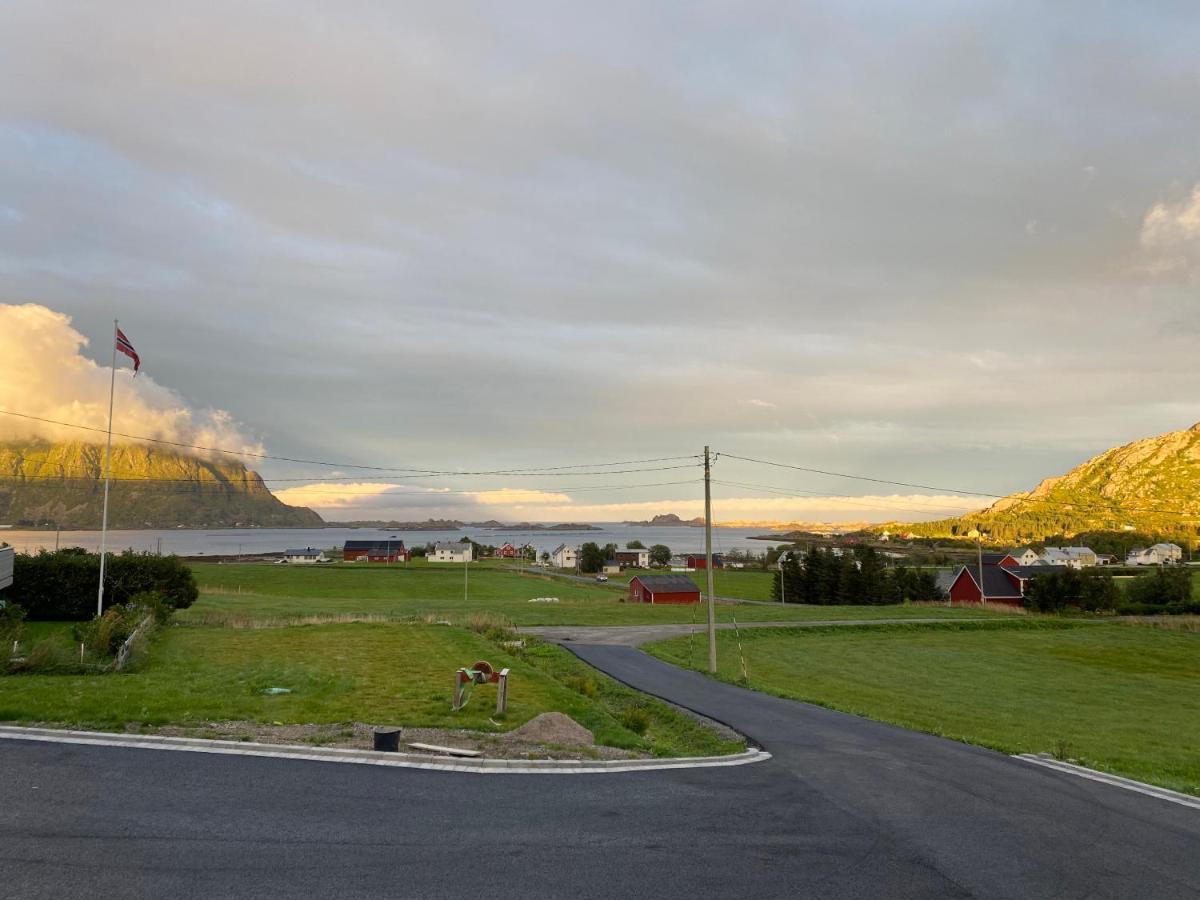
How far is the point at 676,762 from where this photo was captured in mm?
14477

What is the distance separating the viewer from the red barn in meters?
88.9

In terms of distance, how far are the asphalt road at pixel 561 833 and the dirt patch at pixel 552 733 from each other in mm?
2902

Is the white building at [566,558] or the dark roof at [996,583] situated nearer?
the dark roof at [996,583]

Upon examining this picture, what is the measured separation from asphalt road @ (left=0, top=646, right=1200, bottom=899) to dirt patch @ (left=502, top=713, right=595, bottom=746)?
114 inches

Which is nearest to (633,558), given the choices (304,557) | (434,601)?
(304,557)

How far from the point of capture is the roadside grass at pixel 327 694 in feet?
54.2

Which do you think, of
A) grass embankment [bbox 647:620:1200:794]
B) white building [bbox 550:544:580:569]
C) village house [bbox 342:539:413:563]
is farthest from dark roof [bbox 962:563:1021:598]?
village house [bbox 342:539:413:563]

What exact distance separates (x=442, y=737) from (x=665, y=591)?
246ft

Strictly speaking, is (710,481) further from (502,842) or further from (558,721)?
(502,842)

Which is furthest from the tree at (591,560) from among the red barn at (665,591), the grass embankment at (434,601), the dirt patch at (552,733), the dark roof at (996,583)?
the dirt patch at (552,733)

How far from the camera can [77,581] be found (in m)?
43.8

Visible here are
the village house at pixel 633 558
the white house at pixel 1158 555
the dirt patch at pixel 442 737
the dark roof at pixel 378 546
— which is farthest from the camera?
the village house at pixel 633 558

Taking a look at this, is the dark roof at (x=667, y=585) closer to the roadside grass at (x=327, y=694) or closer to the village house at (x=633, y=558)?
the roadside grass at (x=327, y=694)

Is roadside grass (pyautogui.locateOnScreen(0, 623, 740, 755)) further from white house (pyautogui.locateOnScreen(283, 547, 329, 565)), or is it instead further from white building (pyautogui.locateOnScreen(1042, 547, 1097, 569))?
white building (pyautogui.locateOnScreen(1042, 547, 1097, 569))
